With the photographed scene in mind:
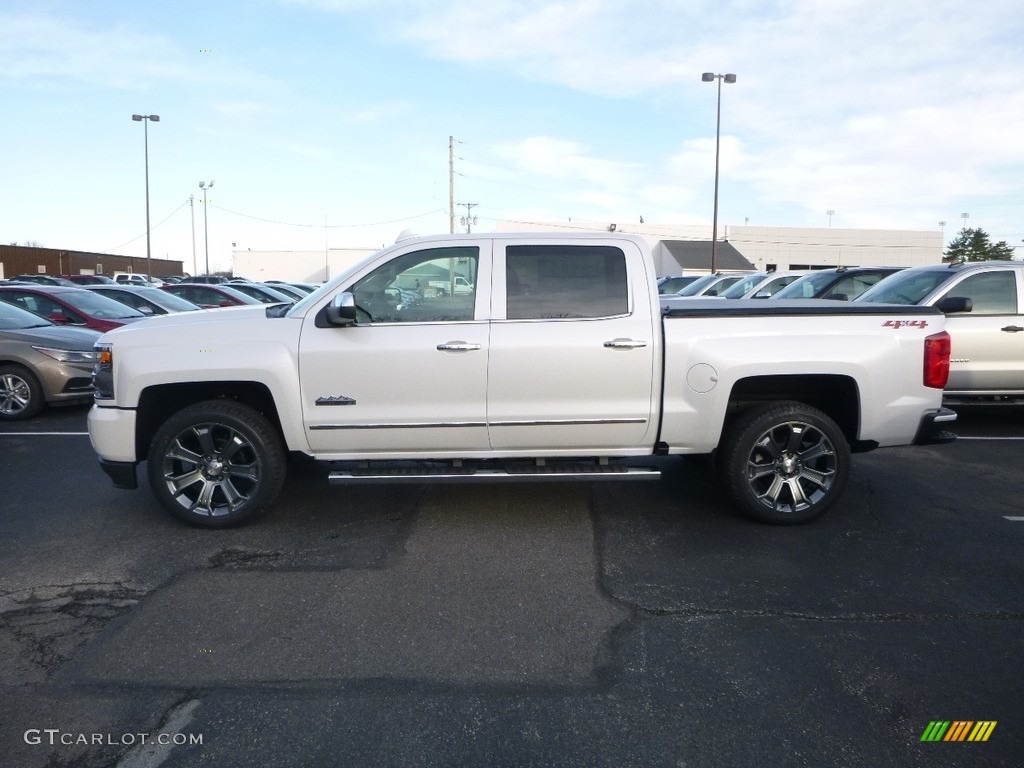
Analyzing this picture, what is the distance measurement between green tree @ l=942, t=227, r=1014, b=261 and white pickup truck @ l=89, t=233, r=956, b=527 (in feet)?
151

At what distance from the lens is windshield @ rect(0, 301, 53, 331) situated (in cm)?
991

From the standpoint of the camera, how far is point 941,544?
5.09 metres

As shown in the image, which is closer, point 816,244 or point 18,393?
point 18,393

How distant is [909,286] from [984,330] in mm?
1087

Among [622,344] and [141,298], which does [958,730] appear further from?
[141,298]

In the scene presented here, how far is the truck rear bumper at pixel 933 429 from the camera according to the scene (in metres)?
5.42

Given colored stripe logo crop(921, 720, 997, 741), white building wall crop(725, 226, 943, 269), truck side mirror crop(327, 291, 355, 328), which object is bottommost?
colored stripe logo crop(921, 720, 997, 741)

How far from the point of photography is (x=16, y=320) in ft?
33.4

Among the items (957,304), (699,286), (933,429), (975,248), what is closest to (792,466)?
(933,429)

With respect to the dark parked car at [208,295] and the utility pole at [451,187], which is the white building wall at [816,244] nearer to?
the utility pole at [451,187]

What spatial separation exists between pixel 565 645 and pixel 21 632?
261 centimetres

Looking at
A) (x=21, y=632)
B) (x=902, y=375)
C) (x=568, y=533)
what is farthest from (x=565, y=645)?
(x=902, y=375)

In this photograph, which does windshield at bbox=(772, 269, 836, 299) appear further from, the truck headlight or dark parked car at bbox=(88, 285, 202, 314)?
dark parked car at bbox=(88, 285, 202, 314)

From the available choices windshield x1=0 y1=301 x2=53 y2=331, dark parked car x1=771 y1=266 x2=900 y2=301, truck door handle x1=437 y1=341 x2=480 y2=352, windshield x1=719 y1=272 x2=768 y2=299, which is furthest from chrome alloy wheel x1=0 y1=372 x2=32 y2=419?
windshield x1=719 y1=272 x2=768 y2=299
